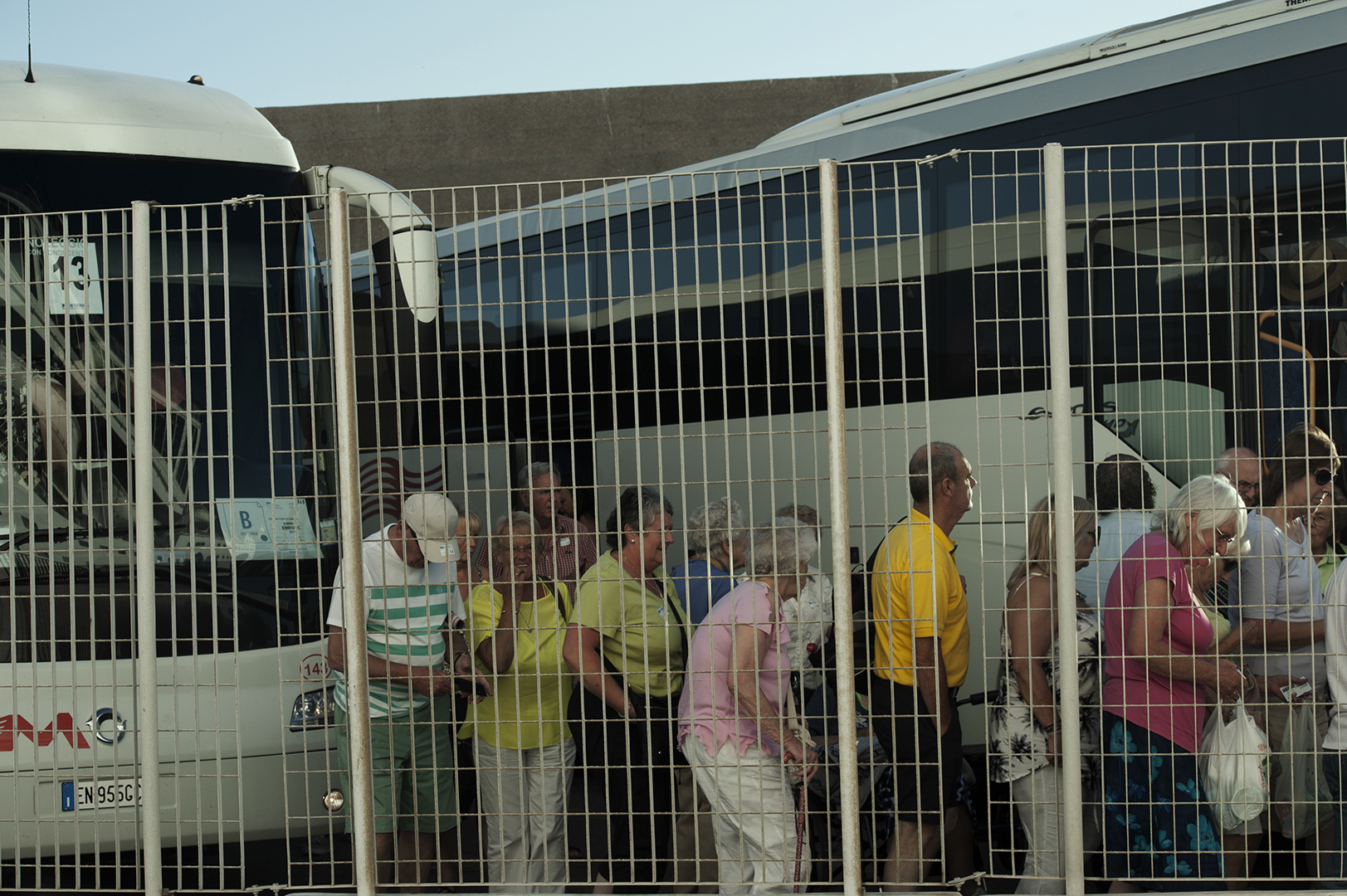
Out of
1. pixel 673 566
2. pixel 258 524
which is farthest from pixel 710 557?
pixel 258 524

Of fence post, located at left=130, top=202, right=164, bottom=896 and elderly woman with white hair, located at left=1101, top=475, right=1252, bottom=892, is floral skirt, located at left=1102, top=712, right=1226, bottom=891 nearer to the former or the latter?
elderly woman with white hair, located at left=1101, top=475, right=1252, bottom=892

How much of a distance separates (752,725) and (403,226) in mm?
2490

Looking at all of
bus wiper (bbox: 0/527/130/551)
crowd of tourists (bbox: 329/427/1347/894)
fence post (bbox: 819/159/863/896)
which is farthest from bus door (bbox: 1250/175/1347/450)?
bus wiper (bbox: 0/527/130/551)

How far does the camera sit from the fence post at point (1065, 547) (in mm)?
3225

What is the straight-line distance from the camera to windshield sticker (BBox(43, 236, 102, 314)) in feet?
12.4

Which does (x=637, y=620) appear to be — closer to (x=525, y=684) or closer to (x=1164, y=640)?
(x=525, y=684)

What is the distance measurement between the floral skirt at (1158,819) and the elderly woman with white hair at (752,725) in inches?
41.6

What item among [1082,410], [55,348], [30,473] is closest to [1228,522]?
[1082,410]

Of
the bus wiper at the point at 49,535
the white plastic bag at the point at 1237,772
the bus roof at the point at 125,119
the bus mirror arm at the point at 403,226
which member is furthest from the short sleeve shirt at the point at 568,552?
the bus roof at the point at 125,119

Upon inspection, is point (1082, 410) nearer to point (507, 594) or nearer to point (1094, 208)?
point (1094, 208)

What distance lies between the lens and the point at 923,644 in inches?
147

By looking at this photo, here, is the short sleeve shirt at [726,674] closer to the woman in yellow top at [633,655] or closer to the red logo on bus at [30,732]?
the woman in yellow top at [633,655]

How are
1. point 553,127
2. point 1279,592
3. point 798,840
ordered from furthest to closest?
point 553,127
point 1279,592
point 798,840

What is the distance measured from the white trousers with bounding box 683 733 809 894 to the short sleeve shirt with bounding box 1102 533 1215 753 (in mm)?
1118
